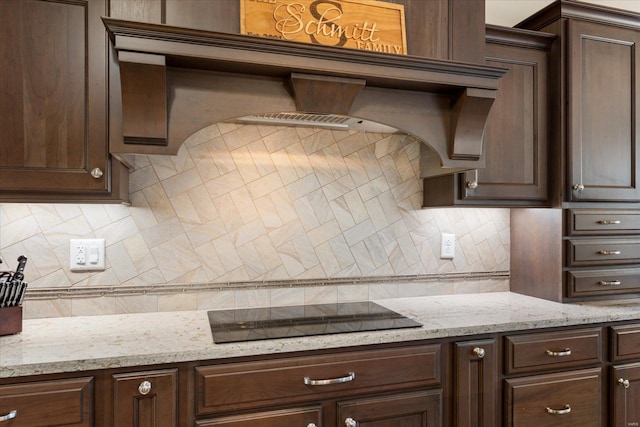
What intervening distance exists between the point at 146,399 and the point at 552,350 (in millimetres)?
1531

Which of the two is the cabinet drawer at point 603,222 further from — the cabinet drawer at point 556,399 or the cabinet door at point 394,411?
the cabinet door at point 394,411

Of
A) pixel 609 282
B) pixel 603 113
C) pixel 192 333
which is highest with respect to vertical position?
pixel 603 113

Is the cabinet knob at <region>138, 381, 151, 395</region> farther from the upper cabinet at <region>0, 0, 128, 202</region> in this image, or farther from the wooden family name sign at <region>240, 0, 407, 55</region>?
the wooden family name sign at <region>240, 0, 407, 55</region>

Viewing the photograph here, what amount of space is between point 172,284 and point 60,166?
662mm

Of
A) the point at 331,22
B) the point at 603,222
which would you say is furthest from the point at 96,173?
the point at 603,222

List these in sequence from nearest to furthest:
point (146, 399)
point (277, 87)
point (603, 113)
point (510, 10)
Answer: point (146, 399) → point (277, 87) → point (603, 113) → point (510, 10)

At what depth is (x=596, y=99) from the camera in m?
1.99

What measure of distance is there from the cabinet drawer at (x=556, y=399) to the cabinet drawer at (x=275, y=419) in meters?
0.79

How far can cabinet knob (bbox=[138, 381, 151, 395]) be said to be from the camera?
1235 mm

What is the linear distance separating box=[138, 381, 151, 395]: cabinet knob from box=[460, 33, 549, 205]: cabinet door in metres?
1.47

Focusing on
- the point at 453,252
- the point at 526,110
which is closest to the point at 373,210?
the point at 453,252

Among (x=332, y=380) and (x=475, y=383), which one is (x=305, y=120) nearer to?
(x=332, y=380)

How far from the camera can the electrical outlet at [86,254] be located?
1.70 metres

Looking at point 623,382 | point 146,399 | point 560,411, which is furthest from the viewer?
point 623,382
